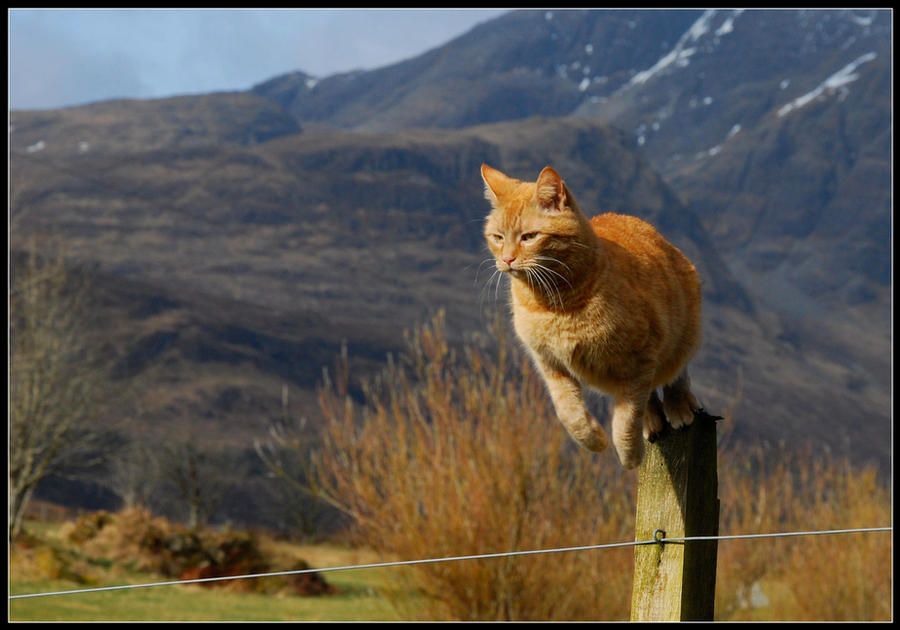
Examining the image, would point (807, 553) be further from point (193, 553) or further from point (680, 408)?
point (680, 408)

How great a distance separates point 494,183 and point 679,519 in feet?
3.89

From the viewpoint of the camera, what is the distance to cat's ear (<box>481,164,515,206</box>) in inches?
115

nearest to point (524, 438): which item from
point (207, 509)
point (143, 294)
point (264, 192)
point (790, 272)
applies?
point (207, 509)

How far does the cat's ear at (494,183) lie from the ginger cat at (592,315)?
2 cm

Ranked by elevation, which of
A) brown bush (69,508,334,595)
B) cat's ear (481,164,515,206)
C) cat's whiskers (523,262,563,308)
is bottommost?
brown bush (69,508,334,595)

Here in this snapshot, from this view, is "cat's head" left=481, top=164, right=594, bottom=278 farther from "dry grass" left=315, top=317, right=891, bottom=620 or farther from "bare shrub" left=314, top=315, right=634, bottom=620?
"bare shrub" left=314, top=315, right=634, bottom=620

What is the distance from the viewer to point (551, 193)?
8.83 feet

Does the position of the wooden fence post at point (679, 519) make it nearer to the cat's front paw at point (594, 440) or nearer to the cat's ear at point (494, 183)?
the cat's front paw at point (594, 440)

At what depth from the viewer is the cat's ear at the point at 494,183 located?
2922mm

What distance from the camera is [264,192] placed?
146 metres

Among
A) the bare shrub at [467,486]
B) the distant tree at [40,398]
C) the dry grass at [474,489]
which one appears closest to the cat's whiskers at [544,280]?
the dry grass at [474,489]

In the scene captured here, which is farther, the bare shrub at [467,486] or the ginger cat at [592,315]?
the bare shrub at [467,486]

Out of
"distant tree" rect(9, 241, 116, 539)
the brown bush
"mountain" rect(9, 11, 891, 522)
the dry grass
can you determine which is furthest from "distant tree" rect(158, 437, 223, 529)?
"mountain" rect(9, 11, 891, 522)

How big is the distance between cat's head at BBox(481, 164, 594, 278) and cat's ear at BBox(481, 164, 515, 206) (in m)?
0.13
